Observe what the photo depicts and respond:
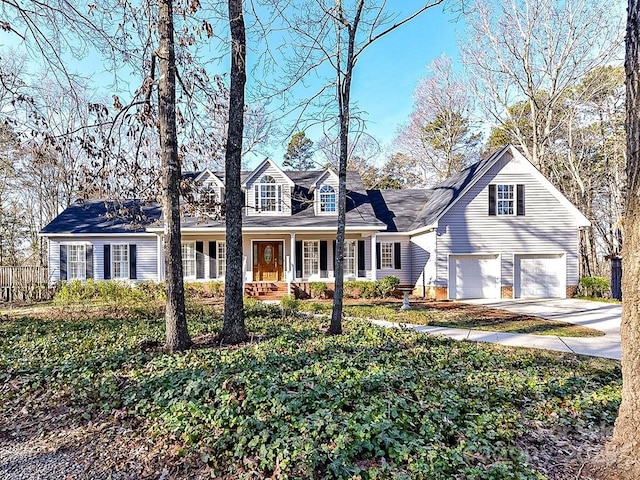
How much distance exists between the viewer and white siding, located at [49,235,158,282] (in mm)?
16203

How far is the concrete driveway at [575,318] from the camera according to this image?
21.9ft

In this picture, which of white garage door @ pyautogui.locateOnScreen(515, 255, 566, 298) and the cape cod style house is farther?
white garage door @ pyautogui.locateOnScreen(515, 255, 566, 298)

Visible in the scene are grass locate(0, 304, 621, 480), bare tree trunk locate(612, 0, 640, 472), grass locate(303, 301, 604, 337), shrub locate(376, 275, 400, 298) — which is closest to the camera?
bare tree trunk locate(612, 0, 640, 472)

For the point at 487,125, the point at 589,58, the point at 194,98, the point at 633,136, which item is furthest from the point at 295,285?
the point at 589,58

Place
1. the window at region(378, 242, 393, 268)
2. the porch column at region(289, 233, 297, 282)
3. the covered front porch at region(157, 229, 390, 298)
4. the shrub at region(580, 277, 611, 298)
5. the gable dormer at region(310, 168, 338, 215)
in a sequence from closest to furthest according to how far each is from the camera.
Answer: the shrub at region(580, 277, 611, 298), the porch column at region(289, 233, 297, 282), the gable dormer at region(310, 168, 338, 215), the covered front porch at region(157, 229, 390, 298), the window at region(378, 242, 393, 268)

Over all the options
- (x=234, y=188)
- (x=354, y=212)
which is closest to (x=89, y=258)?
(x=354, y=212)

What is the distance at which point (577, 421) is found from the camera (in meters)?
3.51

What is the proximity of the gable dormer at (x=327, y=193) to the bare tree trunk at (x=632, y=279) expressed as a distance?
1325cm

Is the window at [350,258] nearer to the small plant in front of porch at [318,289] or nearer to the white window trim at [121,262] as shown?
the small plant in front of porch at [318,289]

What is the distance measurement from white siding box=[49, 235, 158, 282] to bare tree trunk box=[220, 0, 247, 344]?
467 inches

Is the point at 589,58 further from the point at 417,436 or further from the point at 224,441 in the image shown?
the point at 224,441

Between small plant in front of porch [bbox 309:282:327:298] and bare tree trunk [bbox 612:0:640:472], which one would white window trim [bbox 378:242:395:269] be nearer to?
small plant in front of porch [bbox 309:282:327:298]

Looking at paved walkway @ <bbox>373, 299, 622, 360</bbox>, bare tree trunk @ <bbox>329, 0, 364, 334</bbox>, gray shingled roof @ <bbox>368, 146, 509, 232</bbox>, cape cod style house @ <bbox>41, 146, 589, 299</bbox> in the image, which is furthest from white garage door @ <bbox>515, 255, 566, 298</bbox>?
bare tree trunk @ <bbox>329, 0, 364, 334</bbox>

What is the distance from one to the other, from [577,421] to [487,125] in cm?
2017
